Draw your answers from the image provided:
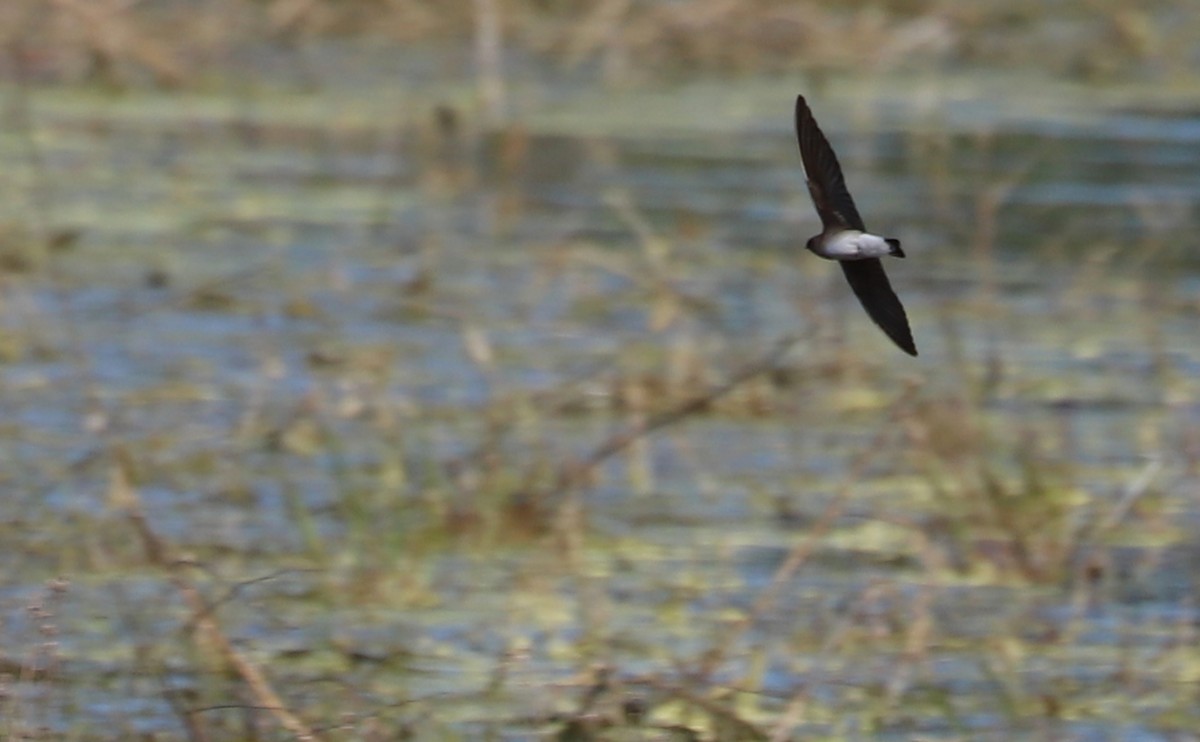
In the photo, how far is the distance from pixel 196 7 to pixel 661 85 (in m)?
2.10

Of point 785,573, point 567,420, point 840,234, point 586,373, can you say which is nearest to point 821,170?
point 840,234

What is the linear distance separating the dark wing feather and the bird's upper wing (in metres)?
0.04

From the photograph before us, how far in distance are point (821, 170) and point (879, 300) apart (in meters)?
0.13

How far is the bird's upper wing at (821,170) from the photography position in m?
2.44

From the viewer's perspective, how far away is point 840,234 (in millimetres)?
2357

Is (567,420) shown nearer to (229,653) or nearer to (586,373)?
(586,373)

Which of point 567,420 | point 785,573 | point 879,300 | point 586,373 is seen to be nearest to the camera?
point 879,300

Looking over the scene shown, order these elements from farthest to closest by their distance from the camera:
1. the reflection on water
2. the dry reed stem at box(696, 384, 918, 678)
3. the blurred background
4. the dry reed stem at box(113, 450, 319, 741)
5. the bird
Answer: the reflection on water → the blurred background → the dry reed stem at box(696, 384, 918, 678) → the dry reed stem at box(113, 450, 319, 741) → the bird

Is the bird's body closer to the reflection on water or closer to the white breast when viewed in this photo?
the white breast

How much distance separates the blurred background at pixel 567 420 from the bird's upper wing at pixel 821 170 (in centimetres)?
88

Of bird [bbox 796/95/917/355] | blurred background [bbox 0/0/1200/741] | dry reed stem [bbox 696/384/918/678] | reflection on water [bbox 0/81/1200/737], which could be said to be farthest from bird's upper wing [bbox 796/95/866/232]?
reflection on water [bbox 0/81/1200/737]

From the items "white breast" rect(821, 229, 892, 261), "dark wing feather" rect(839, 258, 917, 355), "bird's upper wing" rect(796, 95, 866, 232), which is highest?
"bird's upper wing" rect(796, 95, 866, 232)

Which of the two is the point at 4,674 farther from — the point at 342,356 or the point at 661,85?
the point at 661,85

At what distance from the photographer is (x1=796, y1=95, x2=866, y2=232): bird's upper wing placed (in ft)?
8.00
